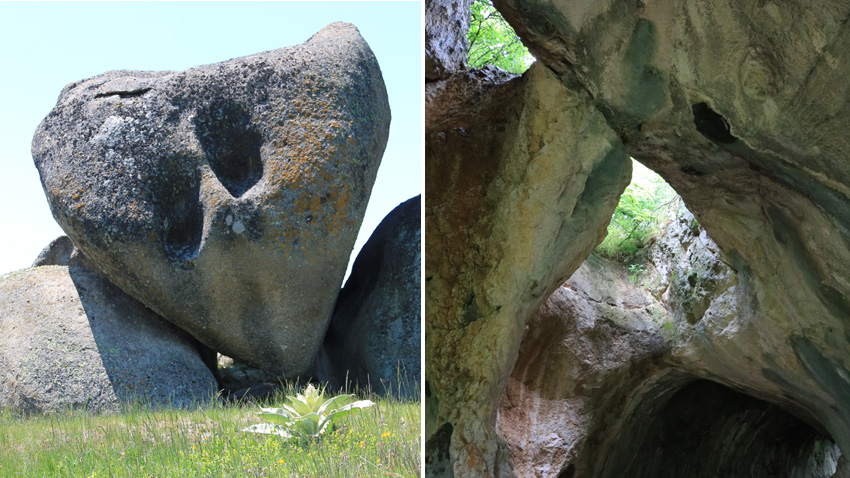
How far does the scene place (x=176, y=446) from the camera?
8.61 feet

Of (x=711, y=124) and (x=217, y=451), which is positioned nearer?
(x=217, y=451)

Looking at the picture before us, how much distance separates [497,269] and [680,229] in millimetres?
2375

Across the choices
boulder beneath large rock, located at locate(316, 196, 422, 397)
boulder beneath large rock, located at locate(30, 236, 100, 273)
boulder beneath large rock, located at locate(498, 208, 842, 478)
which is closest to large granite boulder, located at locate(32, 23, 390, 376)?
boulder beneath large rock, located at locate(316, 196, 422, 397)

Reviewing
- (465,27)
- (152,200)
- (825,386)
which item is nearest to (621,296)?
(825,386)

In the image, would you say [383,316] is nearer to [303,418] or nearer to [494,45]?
[303,418]

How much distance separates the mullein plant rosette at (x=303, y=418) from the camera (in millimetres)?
2758

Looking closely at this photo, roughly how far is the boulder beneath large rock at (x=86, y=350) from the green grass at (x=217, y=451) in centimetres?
142

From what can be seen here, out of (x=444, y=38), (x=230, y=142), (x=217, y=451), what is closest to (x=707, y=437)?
(x=444, y=38)

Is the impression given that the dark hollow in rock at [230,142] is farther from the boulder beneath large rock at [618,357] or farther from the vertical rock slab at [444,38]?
the boulder beneath large rock at [618,357]

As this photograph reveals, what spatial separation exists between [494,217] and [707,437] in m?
4.15

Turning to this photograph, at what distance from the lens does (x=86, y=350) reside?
16.0 ft

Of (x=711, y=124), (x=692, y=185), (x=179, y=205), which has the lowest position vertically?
(x=179, y=205)

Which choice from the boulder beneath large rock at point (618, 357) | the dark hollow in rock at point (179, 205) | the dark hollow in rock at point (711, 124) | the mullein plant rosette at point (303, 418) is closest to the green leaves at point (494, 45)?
the boulder beneath large rock at point (618, 357)

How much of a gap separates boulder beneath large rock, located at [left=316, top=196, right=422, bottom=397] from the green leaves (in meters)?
2.96
